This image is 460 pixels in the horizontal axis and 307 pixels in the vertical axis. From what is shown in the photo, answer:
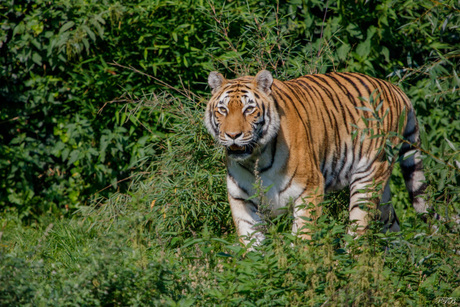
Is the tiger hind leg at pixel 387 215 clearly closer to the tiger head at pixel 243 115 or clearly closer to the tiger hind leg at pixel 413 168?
the tiger hind leg at pixel 413 168

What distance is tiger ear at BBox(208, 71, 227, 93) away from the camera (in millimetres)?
4297

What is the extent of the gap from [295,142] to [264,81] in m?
0.48

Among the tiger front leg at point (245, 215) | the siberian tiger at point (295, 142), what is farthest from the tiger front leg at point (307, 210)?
the tiger front leg at point (245, 215)

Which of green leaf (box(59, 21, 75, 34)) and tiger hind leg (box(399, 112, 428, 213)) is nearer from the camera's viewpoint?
tiger hind leg (box(399, 112, 428, 213))

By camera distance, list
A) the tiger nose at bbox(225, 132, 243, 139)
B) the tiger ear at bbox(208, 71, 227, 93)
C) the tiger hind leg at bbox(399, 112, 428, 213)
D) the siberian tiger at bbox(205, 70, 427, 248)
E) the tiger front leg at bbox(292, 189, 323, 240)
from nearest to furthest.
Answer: the tiger front leg at bbox(292, 189, 323, 240), the tiger nose at bbox(225, 132, 243, 139), the siberian tiger at bbox(205, 70, 427, 248), the tiger ear at bbox(208, 71, 227, 93), the tiger hind leg at bbox(399, 112, 428, 213)

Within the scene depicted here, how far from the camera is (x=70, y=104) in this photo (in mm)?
6191

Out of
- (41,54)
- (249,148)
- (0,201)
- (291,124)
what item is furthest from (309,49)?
(0,201)

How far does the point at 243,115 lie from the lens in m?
4.07

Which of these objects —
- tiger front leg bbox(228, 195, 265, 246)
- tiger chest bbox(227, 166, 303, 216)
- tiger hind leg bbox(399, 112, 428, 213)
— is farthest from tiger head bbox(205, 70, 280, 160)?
tiger hind leg bbox(399, 112, 428, 213)

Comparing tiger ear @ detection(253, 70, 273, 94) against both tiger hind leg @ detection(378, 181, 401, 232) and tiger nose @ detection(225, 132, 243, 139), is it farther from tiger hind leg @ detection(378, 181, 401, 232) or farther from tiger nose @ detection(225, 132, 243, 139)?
tiger hind leg @ detection(378, 181, 401, 232)

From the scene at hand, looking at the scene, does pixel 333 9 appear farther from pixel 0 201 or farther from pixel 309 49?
pixel 0 201

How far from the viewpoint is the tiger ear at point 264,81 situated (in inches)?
164

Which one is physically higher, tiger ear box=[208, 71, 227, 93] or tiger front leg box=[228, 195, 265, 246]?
tiger ear box=[208, 71, 227, 93]

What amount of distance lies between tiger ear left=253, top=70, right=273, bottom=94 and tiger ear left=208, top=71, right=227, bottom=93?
26cm
